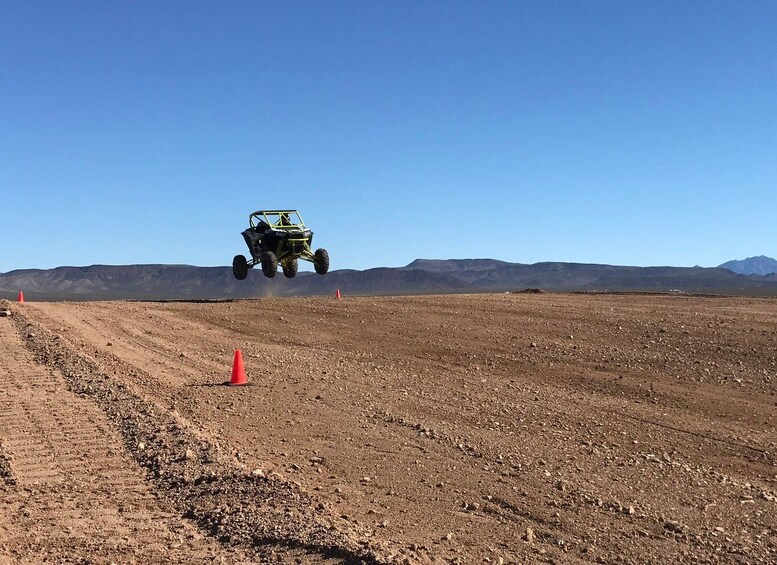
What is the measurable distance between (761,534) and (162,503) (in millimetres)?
4617

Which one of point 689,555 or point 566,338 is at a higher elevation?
point 566,338

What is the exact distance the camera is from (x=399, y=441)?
325 inches

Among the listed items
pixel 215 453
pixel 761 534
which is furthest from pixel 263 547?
pixel 761 534

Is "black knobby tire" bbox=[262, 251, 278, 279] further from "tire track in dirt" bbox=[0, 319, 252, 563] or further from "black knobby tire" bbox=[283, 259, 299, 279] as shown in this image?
"tire track in dirt" bbox=[0, 319, 252, 563]

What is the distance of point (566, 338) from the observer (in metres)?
14.6

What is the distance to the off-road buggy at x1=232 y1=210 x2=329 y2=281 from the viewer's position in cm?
2180

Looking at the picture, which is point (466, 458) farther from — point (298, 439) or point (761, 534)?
point (761, 534)

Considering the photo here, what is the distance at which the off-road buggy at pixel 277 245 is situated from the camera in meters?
21.8

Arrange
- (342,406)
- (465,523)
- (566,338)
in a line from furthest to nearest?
(566,338), (342,406), (465,523)

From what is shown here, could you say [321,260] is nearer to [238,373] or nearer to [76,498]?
[238,373]

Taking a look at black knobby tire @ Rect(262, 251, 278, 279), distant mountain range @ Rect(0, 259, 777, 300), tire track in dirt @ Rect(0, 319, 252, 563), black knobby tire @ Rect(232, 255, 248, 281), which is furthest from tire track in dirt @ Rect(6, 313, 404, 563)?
distant mountain range @ Rect(0, 259, 777, 300)

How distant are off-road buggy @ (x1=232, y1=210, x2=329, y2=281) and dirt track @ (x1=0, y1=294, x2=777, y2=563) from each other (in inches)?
228

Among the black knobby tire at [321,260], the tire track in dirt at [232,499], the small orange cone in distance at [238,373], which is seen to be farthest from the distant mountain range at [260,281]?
the tire track in dirt at [232,499]

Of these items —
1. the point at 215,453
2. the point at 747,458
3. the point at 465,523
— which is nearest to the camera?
the point at 465,523
